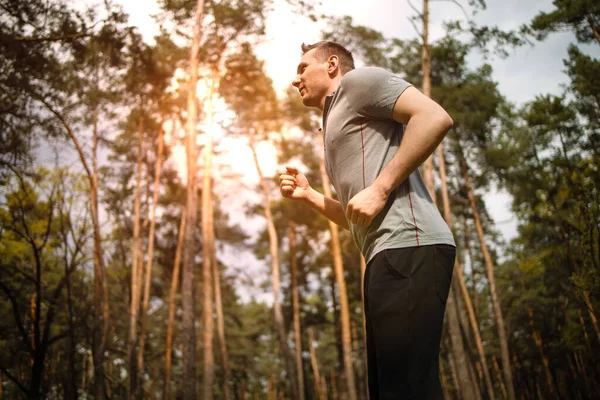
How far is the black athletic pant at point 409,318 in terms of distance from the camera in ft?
3.20

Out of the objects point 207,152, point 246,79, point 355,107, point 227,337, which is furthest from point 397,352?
point 227,337

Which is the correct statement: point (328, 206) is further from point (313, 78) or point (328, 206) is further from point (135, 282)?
point (135, 282)

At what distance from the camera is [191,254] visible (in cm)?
946

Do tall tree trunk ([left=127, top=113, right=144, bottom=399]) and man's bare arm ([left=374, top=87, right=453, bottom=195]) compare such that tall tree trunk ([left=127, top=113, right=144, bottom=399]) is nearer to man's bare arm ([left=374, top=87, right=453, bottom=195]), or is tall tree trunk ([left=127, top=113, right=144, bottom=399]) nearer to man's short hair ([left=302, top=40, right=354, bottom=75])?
man's short hair ([left=302, top=40, right=354, bottom=75])

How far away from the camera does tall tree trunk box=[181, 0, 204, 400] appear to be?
347 inches

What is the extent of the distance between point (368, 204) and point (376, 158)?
0.64 feet

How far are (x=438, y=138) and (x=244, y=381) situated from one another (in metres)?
36.7

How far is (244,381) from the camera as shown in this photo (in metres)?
34.1

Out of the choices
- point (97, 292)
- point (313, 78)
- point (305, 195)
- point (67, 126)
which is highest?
point (67, 126)

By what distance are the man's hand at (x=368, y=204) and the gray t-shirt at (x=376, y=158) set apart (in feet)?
0.19

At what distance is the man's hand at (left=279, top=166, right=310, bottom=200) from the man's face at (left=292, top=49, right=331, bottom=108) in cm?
29

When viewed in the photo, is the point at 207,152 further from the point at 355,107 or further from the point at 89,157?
the point at 355,107

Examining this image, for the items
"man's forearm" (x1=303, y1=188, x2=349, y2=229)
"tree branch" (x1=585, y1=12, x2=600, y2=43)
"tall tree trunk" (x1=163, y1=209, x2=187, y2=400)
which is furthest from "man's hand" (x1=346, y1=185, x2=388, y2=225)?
"tree branch" (x1=585, y1=12, x2=600, y2=43)

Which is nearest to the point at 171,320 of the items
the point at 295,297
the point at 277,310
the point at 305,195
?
the point at 277,310
